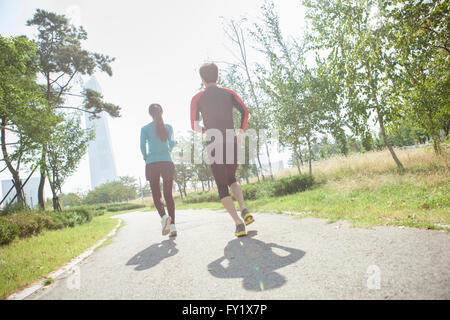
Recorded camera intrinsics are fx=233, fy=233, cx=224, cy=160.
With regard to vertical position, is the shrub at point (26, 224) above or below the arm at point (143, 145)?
below

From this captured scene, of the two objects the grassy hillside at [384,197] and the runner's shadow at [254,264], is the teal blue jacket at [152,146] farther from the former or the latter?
the grassy hillside at [384,197]

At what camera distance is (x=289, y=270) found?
2.08 meters

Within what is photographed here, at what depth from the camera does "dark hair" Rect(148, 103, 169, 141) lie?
4754mm

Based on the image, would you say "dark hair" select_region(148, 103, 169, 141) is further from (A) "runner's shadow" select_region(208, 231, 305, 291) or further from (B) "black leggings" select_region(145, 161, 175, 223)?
(A) "runner's shadow" select_region(208, 231, 305, 291)

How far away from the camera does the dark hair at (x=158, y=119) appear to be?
4.75m

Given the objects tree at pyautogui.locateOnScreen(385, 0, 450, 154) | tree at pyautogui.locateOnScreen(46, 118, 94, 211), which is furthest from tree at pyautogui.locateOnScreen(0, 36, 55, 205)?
tree at pyautogui.locateOnScreen(385, 0, 450, 154)

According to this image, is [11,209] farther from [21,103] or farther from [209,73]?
[209,73]

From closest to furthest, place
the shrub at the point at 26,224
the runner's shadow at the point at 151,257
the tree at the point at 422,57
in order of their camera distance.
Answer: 1. the runner's shadow at the point at 151,257
2. the tree at the point at 422,57
3. the shrub at the point at 26,224

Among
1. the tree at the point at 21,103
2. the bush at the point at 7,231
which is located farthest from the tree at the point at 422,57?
the tree at the point at 21,103

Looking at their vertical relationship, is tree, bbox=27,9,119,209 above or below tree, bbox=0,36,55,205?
above

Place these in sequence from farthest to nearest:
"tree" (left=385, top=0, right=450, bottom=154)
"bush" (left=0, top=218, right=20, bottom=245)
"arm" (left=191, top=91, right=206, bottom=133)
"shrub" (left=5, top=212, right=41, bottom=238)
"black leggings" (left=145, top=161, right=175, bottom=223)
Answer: "shrub" (left=5, top=212, right=41, bottom=238), "bush" (left=0, top=218, right=20, bottom=245), "tree" (left=385, top=0, right=450, bottom=154), "black leggings" (left=145, top=161, right=175, bottom=223), "arm" (left=191, top=91, right=206, bottom=133)

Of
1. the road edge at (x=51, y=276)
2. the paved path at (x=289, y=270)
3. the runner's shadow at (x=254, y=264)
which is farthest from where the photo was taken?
the road edge at (x=51, y=276)

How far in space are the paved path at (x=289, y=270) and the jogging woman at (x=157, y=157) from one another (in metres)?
1.43

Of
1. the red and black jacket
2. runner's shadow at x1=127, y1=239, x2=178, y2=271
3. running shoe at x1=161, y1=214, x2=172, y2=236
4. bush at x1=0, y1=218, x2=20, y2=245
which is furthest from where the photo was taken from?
bush at x1=0, y1=218, x2=20, y2=245
